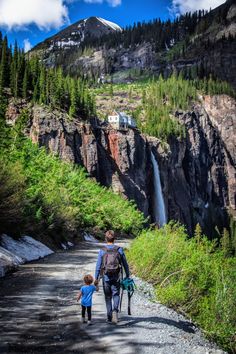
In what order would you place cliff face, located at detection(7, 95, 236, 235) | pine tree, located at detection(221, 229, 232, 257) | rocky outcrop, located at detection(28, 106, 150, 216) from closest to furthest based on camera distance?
pine tree, located at detection(221, 229, 232, 257) → rocky outcrop, located at detection(28, 106, 150, 216) → cliff face, located at detection(7, 95, 236, 235)

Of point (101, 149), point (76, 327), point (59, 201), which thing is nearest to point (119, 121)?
point (101, 149)

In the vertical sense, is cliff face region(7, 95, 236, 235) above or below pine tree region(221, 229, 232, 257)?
above

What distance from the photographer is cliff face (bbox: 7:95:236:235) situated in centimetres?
6194

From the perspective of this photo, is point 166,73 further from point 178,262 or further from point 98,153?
point 178,262

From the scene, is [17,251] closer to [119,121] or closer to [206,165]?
[119,121]

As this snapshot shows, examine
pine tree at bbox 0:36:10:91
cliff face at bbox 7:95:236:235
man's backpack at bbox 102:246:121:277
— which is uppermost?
pine tree at bbox 0:36:10:91

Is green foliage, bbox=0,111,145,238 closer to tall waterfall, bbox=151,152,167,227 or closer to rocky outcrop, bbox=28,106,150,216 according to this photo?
rocky outcrop, bbox=28,106,150,216

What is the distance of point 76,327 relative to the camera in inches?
272

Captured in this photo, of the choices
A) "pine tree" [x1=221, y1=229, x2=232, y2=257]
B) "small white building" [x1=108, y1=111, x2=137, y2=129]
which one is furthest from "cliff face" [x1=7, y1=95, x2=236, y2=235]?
"pine tree" [x1=221, y1=229, x2=232, y2=257]

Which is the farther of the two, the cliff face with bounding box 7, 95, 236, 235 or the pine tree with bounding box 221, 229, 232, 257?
the cliff face with bounding box 7, 95, 236, 235

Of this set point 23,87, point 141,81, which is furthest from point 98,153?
point 141,81

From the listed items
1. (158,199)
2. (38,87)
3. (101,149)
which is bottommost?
(158,199)

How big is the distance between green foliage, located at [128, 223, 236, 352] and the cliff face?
1897 inches

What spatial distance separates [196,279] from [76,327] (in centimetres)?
421
